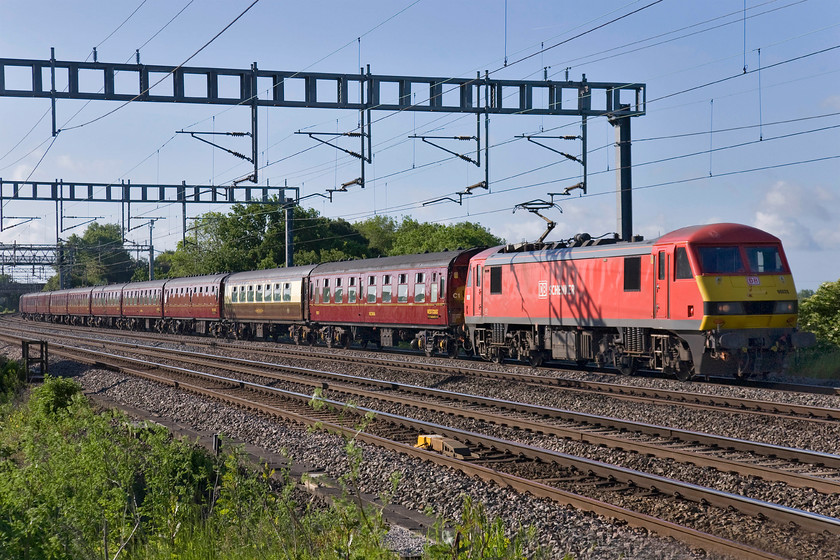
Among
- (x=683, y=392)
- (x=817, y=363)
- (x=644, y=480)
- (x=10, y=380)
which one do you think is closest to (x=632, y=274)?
(x=683, y=392)

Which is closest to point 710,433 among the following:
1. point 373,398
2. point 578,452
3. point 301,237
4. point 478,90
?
point 578,452

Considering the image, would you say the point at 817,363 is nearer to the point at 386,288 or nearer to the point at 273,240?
the point at 386,288

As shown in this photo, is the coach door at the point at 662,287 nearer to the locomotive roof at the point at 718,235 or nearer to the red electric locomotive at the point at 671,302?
the red electric locomotive at the point at 671,302

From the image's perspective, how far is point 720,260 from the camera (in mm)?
16844

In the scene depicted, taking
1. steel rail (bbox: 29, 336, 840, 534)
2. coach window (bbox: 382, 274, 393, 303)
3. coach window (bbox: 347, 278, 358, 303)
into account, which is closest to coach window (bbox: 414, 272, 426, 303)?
coach window (bbox: 382, 274, 393, 303)

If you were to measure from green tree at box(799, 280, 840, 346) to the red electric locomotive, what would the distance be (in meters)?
3.94

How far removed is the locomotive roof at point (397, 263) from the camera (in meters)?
25.7

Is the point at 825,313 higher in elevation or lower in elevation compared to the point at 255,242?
lower

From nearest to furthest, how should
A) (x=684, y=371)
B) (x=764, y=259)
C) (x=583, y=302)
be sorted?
(x=764, y=259) < (x=684, y=371) < (x=583, y=302)

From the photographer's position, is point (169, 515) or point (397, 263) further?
point (397, 263)

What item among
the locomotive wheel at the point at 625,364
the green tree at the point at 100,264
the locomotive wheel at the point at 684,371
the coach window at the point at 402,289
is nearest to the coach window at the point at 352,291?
the coach window at the point at 402,289

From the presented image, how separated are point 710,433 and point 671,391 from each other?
11.2 ft

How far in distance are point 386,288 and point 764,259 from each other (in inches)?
523

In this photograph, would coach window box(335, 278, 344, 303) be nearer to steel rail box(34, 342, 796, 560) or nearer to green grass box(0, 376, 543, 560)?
steel rail box(34, 342, 796, 560)
